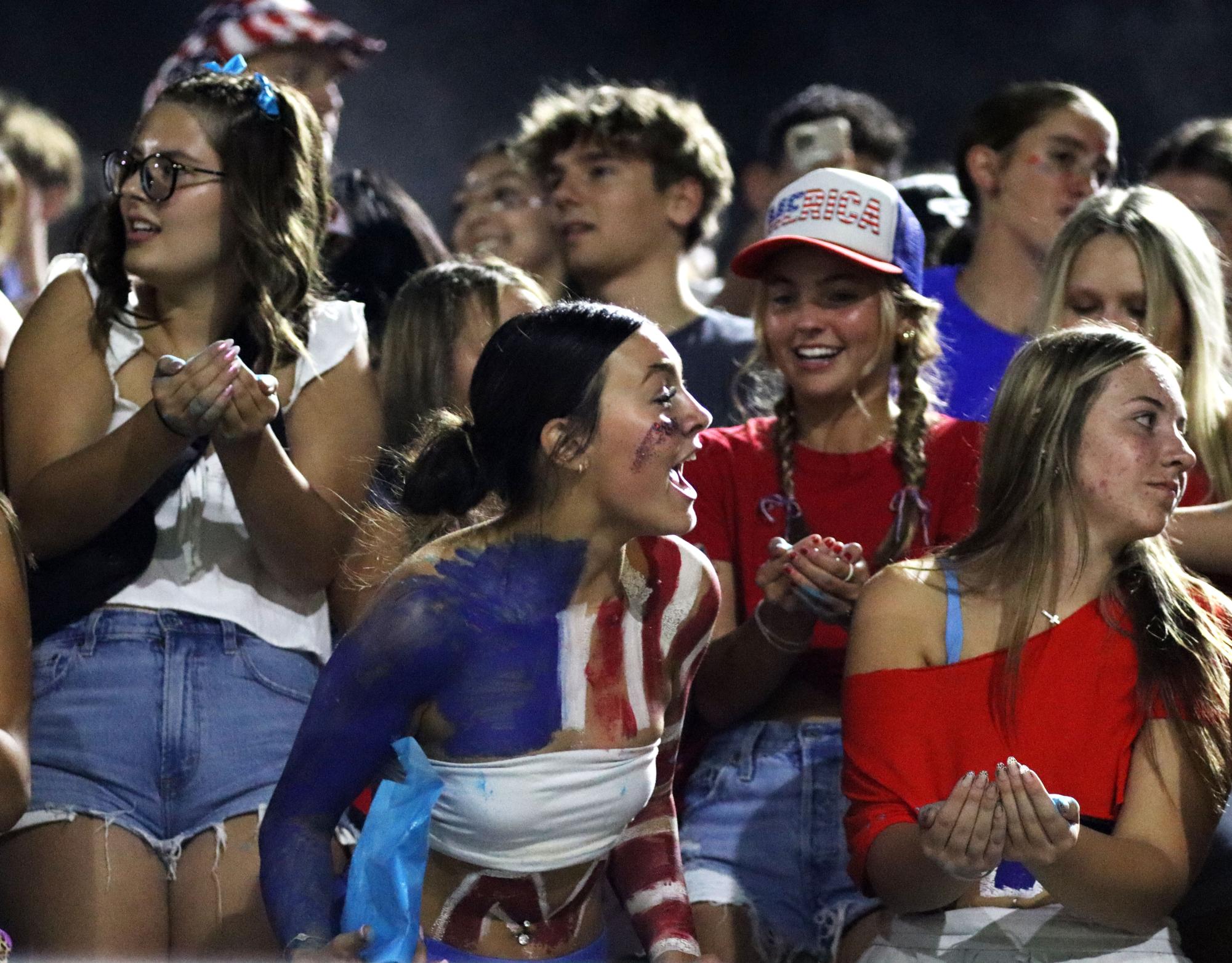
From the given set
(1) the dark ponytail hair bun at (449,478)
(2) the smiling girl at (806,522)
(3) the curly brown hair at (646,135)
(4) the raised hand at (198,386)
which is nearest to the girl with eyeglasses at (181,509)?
(4) the raised hand at (198,386)

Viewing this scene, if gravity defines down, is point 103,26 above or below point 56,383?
above

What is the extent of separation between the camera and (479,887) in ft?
6.23

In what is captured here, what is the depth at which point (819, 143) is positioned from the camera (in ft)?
13.2

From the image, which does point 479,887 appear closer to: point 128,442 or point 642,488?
point 642,488

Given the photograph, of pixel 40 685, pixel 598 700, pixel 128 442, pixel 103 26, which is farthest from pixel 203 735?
pixel 103 26

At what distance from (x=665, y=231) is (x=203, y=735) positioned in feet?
5.51

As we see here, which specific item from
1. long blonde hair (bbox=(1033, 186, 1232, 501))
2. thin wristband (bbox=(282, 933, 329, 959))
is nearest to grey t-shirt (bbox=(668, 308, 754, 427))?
long blonde hair (bbox=(1033, 186, 1232, 501))

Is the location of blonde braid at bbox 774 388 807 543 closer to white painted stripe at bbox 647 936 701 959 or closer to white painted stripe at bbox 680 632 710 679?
white painted stripe at bbox 680 632 710 679

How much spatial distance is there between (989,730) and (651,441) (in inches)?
21.4

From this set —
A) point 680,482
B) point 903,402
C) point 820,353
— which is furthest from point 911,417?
point 680,482

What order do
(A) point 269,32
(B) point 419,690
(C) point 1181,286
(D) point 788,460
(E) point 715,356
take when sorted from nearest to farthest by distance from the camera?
(B) point 419,690
(D) point 788,460
(C) point 1181,286
(E) point 715,356
(A) point 269,32

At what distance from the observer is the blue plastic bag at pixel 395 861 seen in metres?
1.76

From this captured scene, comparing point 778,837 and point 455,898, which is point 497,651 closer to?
point 455,898

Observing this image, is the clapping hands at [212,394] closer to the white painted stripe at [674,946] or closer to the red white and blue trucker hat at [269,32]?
the white painted stripe at [674,946]
